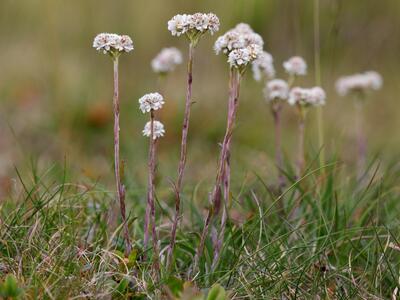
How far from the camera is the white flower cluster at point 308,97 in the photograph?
8.71 feet

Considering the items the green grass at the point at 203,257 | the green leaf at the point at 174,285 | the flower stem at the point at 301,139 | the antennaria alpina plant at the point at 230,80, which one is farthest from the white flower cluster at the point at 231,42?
the green leaf at the point at 174,285

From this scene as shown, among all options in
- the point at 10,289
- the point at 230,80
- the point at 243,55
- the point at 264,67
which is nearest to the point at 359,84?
the point at 264,67

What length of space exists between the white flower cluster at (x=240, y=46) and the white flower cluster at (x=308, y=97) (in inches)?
16.1

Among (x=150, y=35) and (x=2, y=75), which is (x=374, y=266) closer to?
(x=2, y=75)

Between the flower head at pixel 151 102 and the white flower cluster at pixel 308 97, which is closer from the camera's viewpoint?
the flower head at pixel 151 102

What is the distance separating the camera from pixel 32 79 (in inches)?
218

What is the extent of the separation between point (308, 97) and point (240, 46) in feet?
2.06

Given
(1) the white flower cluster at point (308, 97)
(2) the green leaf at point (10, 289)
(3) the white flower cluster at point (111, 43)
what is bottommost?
(2) the green leaf at point (10, 289)

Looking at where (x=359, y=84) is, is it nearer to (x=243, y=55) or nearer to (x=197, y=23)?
(x=243, y=55)

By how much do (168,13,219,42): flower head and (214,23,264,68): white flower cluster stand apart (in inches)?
4.1

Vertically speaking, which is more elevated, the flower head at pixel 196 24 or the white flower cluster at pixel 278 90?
the flower head at pixel 196 24

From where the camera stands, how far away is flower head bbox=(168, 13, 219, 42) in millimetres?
1945

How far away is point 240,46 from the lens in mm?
2105

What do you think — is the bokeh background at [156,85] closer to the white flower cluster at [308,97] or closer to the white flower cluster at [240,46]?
the white flower cluster at [308,97]
